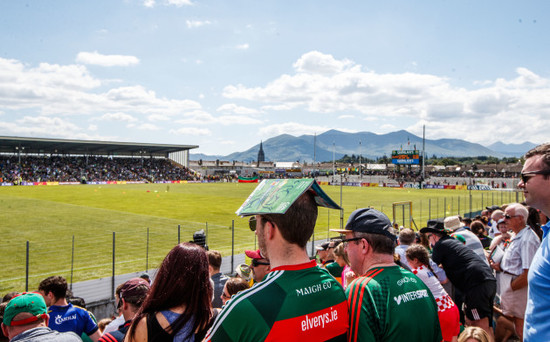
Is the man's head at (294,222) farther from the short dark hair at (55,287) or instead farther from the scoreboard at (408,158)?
the scoreboard at (408,158)

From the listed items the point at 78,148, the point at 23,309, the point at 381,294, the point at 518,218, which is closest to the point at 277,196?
the point at 381,294

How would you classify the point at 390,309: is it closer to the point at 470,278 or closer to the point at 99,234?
the point at 470,278

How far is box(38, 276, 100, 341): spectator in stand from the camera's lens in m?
4.34

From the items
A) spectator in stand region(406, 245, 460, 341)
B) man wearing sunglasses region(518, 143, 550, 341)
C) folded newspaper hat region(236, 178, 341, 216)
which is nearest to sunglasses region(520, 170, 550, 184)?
man wearing sunglasses region(518, 143, 550, 341)

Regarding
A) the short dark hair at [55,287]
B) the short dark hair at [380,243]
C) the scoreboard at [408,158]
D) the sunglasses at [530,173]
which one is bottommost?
the short dark hair at [55,287]

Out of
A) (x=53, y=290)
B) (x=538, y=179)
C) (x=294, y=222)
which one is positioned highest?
(x=538, y=179)

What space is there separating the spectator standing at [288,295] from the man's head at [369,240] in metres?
0.79

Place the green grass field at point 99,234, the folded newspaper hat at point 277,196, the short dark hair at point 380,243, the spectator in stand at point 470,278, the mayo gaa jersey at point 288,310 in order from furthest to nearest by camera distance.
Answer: the green grass field at point 99,234, the spectator in stand at point 470,278, the short dark hair at point 380,243, the folded newspaper hat at point 277,196, the mayo gaa jersey at point 288,310

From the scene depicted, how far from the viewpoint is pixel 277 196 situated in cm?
200

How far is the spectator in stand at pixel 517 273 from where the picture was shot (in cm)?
502

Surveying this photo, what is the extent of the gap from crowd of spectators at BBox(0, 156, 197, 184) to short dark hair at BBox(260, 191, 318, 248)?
72.7m

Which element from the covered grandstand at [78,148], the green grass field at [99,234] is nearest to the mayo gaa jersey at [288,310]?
the green grass field at [99,234]

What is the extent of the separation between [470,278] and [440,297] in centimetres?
139

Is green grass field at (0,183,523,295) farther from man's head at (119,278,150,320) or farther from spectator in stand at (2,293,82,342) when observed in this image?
man's head at (119,278,150,320)
